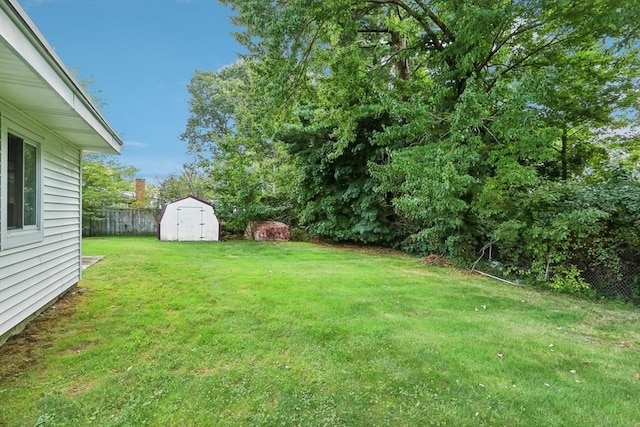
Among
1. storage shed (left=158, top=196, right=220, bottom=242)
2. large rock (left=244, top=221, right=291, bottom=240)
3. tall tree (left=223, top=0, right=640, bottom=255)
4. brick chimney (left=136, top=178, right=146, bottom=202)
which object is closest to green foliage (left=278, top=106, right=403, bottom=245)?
large rock (left=244, top=221, right=291, bottom=240)

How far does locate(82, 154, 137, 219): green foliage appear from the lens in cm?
1280

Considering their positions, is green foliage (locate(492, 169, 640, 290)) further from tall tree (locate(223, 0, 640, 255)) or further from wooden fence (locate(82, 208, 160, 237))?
wooden fence (locate(82, 208, 160, 237))

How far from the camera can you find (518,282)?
253 inches

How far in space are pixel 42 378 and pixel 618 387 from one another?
14.0 feet

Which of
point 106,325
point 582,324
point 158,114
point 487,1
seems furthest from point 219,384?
point 158,114

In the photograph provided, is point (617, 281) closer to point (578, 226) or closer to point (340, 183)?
point (578, 226)

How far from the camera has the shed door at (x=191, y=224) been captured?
12.1 m

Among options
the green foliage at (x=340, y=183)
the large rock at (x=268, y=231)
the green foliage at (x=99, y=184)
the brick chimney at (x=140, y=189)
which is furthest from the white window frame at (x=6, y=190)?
the brick chimney at (x=140, y=189)

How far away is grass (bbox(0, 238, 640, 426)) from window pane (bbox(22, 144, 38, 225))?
113cm

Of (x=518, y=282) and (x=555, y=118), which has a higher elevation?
(x=555, y=118)

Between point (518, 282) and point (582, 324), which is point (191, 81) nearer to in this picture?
point (518, 282)

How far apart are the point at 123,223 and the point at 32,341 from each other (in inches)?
497

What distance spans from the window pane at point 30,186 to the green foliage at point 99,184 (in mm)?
10473

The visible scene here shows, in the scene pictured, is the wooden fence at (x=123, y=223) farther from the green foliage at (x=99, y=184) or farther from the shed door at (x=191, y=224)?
the shed door at (x=191, y=224)
